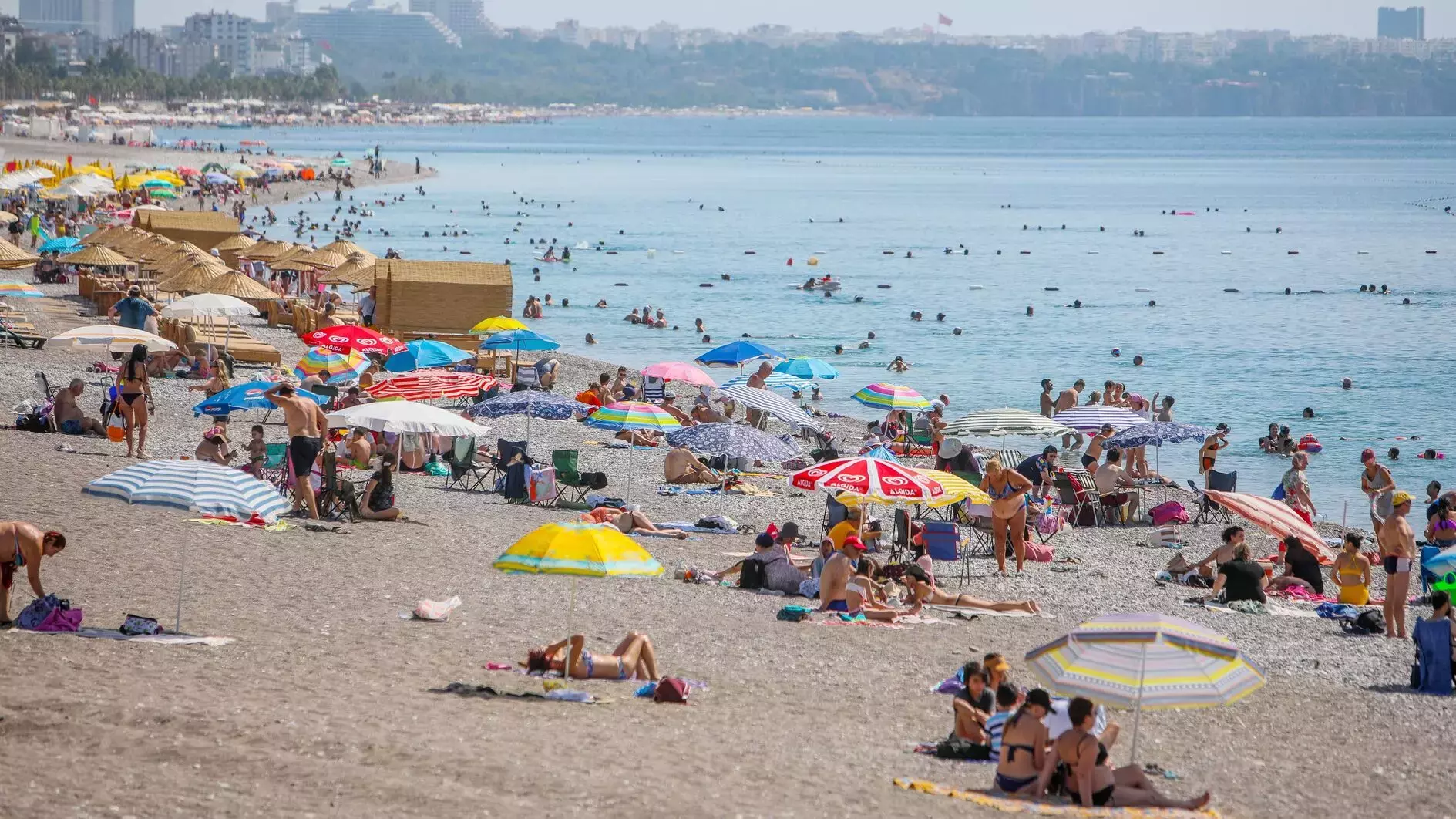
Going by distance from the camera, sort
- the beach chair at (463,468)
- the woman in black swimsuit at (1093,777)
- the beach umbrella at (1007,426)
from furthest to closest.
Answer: the beach umbrella at (1007,426) < the beach chair at (463,468) < the woman in black swimsuit at (1093,777)

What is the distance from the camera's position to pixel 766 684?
34.1 feet

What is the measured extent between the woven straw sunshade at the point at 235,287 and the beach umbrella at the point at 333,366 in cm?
376

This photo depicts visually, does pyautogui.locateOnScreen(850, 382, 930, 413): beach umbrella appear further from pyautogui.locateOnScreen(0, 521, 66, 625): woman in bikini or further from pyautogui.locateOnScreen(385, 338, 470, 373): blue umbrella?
pyautogui.locateOnScreen(0, 521, 66, 625): woman in bikini

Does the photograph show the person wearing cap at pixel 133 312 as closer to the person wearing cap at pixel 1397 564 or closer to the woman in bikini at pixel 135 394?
the woman in bikini at pixel 135 394

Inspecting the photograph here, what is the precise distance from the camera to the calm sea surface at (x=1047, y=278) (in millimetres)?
32844

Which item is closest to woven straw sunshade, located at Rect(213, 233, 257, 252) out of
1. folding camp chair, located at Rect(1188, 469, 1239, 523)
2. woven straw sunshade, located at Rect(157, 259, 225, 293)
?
woven straw sunshade, located at Rect(157, 259, 225, 293)

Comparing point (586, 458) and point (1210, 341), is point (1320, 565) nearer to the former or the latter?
point (586, 458)

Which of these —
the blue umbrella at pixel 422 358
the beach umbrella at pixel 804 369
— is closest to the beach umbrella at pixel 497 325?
the blue umbrella at pixel 422 358

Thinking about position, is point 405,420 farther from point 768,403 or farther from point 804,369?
point 804,369

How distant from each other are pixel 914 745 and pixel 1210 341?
3406cm

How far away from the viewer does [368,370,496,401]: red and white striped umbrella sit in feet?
62.1

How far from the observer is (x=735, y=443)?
16.5 meters

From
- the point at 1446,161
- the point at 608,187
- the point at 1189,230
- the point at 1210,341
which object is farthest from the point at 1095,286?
the point at 1446,161

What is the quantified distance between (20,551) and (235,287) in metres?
17.1
